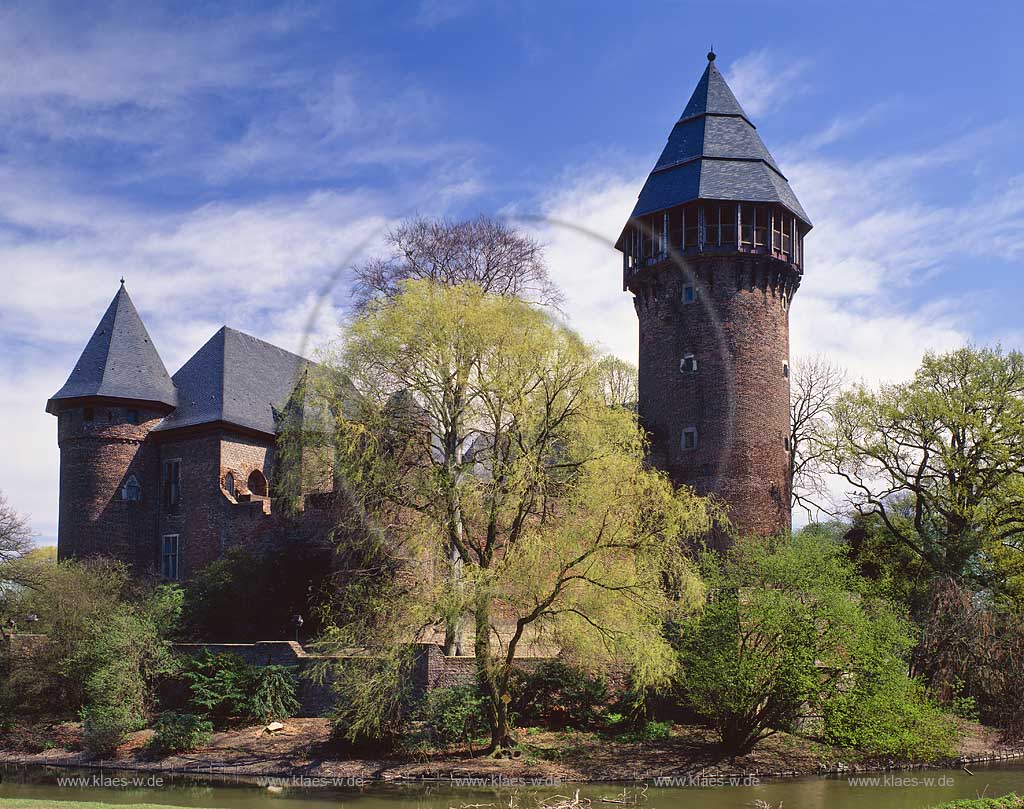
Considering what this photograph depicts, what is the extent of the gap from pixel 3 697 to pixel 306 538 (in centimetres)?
879

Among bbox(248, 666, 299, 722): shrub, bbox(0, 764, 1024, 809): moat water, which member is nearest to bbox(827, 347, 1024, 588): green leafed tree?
bbox(0, 764, 1024, 809): moat water

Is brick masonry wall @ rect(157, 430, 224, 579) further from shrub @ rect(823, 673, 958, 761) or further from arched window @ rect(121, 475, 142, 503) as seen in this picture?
shrub @ rect(823, 673, 958, 761)

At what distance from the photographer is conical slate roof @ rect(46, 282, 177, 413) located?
35.0 meters

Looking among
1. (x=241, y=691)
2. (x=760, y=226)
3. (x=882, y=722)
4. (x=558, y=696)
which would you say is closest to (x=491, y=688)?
(x=558, y=696)

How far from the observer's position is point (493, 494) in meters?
21.3

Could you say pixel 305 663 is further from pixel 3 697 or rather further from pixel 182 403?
pixel 182 403

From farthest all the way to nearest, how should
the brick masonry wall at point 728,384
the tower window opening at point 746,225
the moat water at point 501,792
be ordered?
1. the tower window opening at point 746,225
2. the brick masonry wall at point 728,384
3. the moat water at point 501,792

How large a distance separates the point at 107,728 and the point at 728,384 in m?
19.8

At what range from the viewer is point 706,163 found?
111ft

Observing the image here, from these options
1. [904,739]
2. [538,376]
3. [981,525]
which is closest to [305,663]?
[538,376]

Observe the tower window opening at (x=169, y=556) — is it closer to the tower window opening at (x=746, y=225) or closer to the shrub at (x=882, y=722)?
the tower window opening at (x=746, y=225)

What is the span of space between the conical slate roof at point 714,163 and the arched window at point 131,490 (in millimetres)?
19186

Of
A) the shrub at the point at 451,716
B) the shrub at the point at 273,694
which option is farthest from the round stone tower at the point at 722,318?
the shrub at the point at 273,694

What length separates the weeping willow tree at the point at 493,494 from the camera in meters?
20.5
